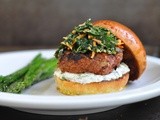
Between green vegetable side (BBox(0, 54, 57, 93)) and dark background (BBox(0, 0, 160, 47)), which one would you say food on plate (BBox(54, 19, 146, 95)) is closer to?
green vegetable side (BBox(0, 54, 57, 93))

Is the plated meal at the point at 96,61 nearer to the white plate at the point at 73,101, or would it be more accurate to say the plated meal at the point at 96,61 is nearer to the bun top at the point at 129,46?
the bun top at the point at 129,46

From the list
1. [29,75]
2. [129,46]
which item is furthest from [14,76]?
[129,46]

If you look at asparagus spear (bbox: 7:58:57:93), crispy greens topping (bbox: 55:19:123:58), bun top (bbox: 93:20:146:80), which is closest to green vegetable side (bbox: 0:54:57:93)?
asparagus spear (bbox: 7:58:57:93)

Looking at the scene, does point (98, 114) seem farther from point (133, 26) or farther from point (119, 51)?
point (133, 26)

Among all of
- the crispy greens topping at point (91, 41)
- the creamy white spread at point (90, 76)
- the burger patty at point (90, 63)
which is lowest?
the creamy white spread at point (90, 76)

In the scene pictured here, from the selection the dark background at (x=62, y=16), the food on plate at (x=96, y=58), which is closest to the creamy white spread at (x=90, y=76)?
the food on plate at (x=96, y=58)

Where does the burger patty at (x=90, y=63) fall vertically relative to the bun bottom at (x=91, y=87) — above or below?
above
